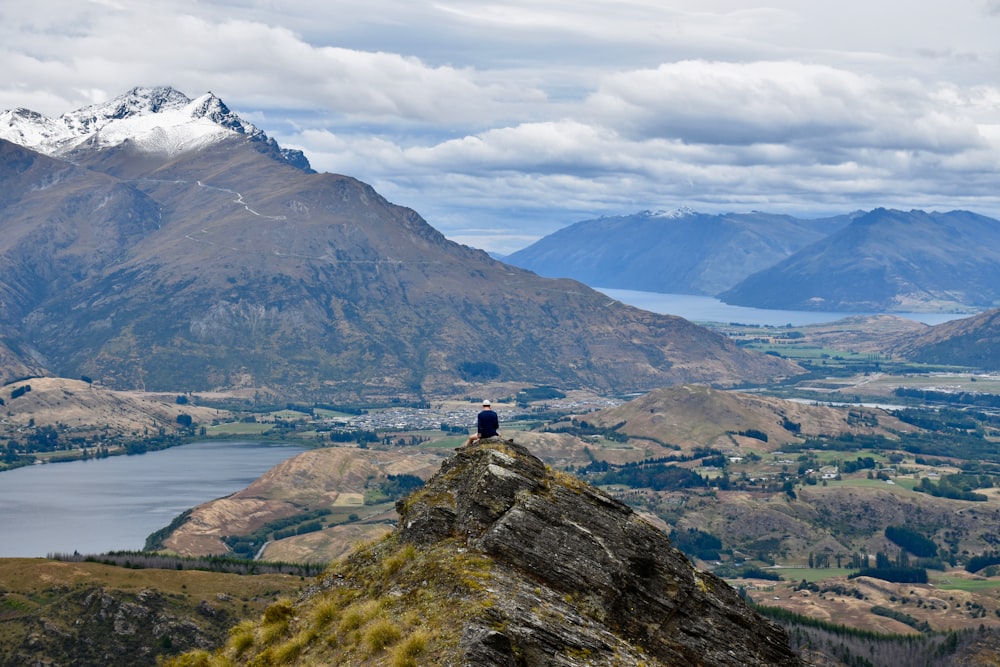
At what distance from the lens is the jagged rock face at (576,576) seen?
101 ft

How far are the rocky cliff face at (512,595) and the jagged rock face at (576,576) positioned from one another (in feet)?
0.16

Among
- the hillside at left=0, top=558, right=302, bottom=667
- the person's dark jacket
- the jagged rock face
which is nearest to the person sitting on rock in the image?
the person's dark jacket

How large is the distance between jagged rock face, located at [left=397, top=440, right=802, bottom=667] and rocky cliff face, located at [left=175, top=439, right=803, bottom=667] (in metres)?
0.05

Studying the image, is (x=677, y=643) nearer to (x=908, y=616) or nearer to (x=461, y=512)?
(x=461, y=512)

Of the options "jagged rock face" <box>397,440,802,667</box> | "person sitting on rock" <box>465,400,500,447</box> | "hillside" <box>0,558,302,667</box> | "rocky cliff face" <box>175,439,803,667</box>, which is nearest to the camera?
"rocky cliff face" <box>175,439,803,667</box>

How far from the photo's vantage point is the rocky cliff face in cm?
2989

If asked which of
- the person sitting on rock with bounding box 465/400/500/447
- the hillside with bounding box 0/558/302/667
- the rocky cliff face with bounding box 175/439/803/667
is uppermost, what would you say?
the person sitting on rock with bounding box 465/400/500/447

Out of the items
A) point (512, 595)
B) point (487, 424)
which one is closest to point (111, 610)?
point (487, 424)

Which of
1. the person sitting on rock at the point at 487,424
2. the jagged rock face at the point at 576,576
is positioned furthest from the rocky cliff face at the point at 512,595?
the person sitting on rock at the point at 487,424

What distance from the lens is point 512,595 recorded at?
102 ft

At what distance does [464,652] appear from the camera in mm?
28328

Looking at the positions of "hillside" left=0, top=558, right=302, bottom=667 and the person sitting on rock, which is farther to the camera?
"hillside" left=0, top=558, right=302, bottom=667

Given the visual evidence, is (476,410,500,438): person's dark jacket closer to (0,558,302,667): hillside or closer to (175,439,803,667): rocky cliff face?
(175,439,803,667): rocky cliff face

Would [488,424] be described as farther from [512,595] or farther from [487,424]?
[512,595]
